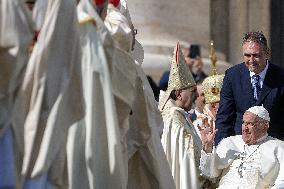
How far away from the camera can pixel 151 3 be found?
2159cm

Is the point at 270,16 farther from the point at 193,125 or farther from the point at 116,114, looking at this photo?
the point at 116,114

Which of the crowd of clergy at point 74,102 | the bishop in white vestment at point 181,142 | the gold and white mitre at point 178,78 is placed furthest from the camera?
the gold and white mitre at point 178,78

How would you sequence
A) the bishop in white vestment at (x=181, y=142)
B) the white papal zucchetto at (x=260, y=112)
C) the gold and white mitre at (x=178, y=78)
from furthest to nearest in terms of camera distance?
the gold and white mitre at (x=178, y=78) → the bishop in white vestment at (x=181, y=142) → the white papal zucchetto at (x=260, y=112)

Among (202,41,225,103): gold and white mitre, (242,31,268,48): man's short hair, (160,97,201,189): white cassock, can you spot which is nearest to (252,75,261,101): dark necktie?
(242,31,268,48): man's short hair

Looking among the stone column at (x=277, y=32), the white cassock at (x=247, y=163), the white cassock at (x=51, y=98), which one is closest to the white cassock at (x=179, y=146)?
the white cassock at (x=247, y=163)

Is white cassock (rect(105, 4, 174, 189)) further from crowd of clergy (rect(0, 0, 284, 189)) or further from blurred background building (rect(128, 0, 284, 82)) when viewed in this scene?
blurred background building (rect(128, 0, 284, 82))

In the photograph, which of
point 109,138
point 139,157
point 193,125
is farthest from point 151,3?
point 109,138

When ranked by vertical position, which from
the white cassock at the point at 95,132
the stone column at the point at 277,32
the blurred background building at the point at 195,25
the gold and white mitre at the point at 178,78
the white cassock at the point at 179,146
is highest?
the white cassock at the point at 95,132

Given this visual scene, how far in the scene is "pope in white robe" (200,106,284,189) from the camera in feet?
48.5

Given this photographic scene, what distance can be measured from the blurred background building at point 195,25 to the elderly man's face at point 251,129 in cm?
632

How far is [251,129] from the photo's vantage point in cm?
1488

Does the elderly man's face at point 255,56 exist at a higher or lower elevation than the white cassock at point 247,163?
higher

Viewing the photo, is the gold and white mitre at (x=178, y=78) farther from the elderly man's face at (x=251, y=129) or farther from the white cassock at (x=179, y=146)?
the elderly man's face at (x=251, y=129)

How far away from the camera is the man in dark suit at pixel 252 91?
1509cm
